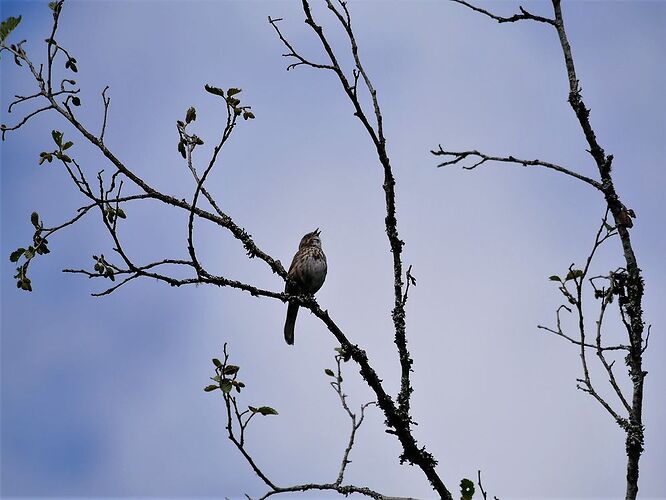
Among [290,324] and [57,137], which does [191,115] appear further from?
[290,324]

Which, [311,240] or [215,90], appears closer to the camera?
[215,90]

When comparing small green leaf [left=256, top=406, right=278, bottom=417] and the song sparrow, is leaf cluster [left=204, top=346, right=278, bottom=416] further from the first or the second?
the song sparrow

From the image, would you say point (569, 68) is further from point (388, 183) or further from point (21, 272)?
point (21, 272)

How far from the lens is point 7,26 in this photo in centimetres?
561

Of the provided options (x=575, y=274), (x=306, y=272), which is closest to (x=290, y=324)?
(x=306, y=272)

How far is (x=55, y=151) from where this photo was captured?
220 inches

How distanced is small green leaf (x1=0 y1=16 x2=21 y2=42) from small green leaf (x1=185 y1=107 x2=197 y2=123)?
4.57 feet

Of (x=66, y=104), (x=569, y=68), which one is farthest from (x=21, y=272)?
(x=569, y=68)

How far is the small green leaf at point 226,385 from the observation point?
5.29m

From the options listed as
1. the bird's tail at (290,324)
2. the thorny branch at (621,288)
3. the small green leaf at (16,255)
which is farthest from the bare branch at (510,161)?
the bird's tail at (290,324)

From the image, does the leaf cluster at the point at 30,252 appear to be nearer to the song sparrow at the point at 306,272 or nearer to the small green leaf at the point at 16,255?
the small green leaf at the point at 16,255

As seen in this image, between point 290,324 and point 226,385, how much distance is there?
6007mm

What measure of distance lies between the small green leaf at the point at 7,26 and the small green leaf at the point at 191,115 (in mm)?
1393

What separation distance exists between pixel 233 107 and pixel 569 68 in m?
2.26
